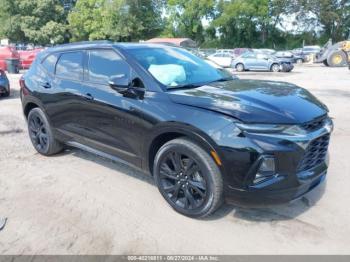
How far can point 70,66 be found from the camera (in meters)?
5.04

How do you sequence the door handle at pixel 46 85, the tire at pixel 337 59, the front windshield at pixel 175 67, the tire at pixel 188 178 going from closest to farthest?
the tire at pixel 188 178
the front windshield at pixel 175 67
the door handle at pixel 46 85
the tire at pixel 337 59

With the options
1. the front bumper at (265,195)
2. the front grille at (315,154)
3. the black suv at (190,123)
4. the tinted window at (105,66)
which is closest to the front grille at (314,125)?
the black suv at (190,123)

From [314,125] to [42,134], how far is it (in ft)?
13.3

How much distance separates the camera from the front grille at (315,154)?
336 cm

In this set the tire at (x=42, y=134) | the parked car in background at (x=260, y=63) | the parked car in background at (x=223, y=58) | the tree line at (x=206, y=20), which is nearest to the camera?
the tire at (x=42, y=134)

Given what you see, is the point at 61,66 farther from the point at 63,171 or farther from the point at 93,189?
the point at 93,189

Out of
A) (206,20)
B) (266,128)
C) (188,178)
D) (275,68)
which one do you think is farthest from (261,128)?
(206,20)

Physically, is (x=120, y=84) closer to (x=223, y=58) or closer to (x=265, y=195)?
(x=265, y=195)

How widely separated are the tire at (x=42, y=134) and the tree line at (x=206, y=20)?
168 feet

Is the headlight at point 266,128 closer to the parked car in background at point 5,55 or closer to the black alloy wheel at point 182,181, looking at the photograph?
the black alloy wheel at point 182,181

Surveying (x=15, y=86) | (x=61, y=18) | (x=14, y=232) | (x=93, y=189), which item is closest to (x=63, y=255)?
(x=14, y=232)

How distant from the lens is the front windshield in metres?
4.12

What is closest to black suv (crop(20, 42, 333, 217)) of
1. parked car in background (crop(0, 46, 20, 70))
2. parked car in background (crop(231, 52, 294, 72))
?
parked car in background (crop(0, 46, 20, 70))

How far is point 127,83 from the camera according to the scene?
13.2ft
